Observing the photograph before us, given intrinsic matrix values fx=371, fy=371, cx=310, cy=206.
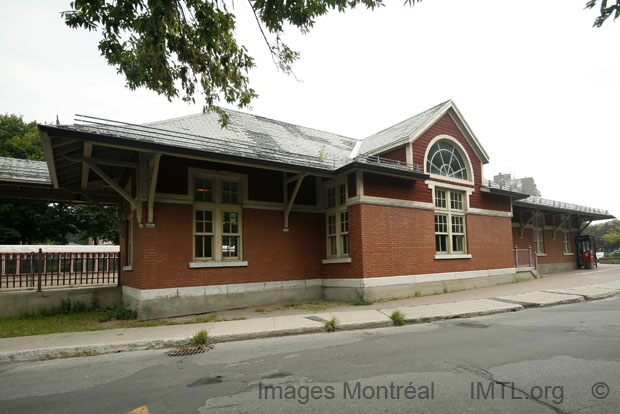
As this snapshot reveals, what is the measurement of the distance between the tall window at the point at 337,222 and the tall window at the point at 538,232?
56.0 feet

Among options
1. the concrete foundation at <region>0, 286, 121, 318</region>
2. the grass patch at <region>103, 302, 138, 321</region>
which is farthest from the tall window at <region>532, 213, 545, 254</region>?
the concrete foundation at <region>0, 286, 121, 318</region>

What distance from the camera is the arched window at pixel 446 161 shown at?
636 inches

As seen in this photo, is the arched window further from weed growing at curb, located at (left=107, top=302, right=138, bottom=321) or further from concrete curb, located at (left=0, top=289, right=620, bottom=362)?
weed growing at curb, located at (left=107, top=302, right=138, bottom=321)

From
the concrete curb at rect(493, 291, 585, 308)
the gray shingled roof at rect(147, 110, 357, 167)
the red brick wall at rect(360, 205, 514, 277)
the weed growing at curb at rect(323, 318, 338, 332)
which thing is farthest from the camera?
the gray shingled roof at rect(147, 110, 357, 167)

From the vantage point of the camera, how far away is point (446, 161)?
658 inches

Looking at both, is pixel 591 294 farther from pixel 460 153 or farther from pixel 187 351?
pixel 187 351

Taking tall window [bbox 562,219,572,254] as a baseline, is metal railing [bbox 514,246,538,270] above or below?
below

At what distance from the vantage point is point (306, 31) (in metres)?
6.16

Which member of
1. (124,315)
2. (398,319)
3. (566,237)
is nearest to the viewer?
(398,319)

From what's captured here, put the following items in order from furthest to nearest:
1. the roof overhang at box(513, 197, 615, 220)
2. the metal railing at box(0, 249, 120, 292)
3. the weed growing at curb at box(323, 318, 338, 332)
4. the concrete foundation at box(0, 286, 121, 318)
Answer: the roof overhang at box(513, 197, 615, 220) < the metal railing at box(0, 249, 120, 292) < the concrete foundation at box(0, 286, 121, 318) < the weed growing at curb at box(323, 318, 338, 332)

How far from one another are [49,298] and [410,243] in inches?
511

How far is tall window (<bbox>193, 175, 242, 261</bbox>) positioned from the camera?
12219 millimetres

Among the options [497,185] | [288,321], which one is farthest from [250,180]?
[497,185]

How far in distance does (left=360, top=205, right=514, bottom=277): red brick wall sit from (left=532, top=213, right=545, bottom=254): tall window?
9.14m
